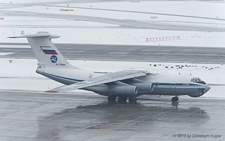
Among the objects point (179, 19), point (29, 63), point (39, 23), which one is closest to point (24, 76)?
point (29, 63)

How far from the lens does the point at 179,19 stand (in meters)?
118

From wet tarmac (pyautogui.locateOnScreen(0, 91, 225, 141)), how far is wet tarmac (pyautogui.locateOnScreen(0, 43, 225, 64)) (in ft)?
66.6

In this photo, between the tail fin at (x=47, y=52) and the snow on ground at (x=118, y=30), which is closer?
the tail fin at (x=47, y=52)

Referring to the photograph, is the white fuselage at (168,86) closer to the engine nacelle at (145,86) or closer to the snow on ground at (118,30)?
the engine nacelle at (145,86)

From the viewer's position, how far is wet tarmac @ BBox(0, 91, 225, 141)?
1169 inches

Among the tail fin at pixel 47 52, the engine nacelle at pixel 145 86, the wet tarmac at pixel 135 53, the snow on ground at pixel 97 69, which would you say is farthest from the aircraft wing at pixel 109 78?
the wet tarmac at pixel 135 53

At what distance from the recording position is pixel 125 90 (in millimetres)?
39875

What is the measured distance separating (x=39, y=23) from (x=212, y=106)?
77600mm

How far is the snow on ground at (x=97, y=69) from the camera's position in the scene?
47.8m

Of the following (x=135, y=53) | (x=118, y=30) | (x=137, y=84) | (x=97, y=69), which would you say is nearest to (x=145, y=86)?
(x=137, y=84)

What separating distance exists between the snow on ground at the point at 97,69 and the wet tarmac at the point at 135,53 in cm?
327

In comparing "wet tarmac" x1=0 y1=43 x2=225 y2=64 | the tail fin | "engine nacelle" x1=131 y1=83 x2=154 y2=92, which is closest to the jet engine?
"engine nacelle" x1=131 y1=83 x2=154 y2=92

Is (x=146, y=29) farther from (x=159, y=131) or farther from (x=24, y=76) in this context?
(x=159, y=131)

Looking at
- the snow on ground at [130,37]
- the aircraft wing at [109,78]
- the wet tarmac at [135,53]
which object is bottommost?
the aircraft wing at [109,78]
